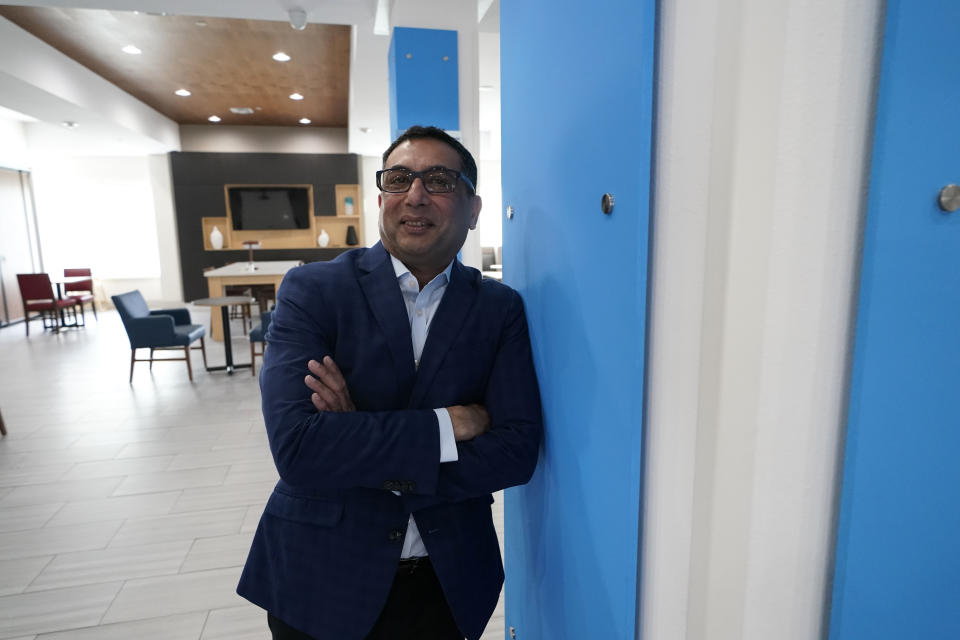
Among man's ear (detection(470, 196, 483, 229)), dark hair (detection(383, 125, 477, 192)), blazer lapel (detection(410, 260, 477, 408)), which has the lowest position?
blazer lapel (detection(410, 260, 477, 408))

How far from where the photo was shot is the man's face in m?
1.19

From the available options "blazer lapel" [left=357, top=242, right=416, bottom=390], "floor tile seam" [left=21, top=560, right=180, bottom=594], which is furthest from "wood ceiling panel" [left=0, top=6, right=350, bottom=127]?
"blazer lapel" [left=357, top=242, right=416, bottom=390]

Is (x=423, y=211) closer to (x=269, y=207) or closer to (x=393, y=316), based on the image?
(x=393, y=316)

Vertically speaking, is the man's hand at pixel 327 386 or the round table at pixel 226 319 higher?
the man's hand at pixel 327 386

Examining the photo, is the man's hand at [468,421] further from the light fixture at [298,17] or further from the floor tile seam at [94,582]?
the light fixture at [298,17]

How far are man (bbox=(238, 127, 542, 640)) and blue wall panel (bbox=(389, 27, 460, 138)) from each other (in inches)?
124

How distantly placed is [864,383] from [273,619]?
1.30 metres

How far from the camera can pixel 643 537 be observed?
2.50 feet

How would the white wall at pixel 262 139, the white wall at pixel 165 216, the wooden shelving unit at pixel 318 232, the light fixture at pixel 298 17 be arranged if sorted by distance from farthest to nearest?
the wooden shelving unit at pixel 318 232 < the white wall at pixel 262 139 < the white wall at pixel 165 216 < the light fixture at pixel 298 17

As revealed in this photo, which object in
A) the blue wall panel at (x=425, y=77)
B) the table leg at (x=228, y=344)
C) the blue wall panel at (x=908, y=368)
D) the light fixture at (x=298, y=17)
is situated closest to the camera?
the blue wall panel at (x=908, y=368)

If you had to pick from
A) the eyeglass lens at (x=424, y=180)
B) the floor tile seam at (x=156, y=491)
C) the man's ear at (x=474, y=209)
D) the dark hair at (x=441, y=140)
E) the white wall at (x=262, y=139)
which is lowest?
the floor tile seam at (x=156, y=491)

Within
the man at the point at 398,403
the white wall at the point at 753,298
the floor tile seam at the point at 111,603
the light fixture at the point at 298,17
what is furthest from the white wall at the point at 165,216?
the white wall at the point at 753,298

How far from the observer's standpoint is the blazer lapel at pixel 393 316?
1.18 metres

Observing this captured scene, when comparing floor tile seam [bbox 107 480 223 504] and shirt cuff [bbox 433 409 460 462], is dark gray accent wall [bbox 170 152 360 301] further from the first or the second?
shirt cuff [bbox 433 409 460 462]
